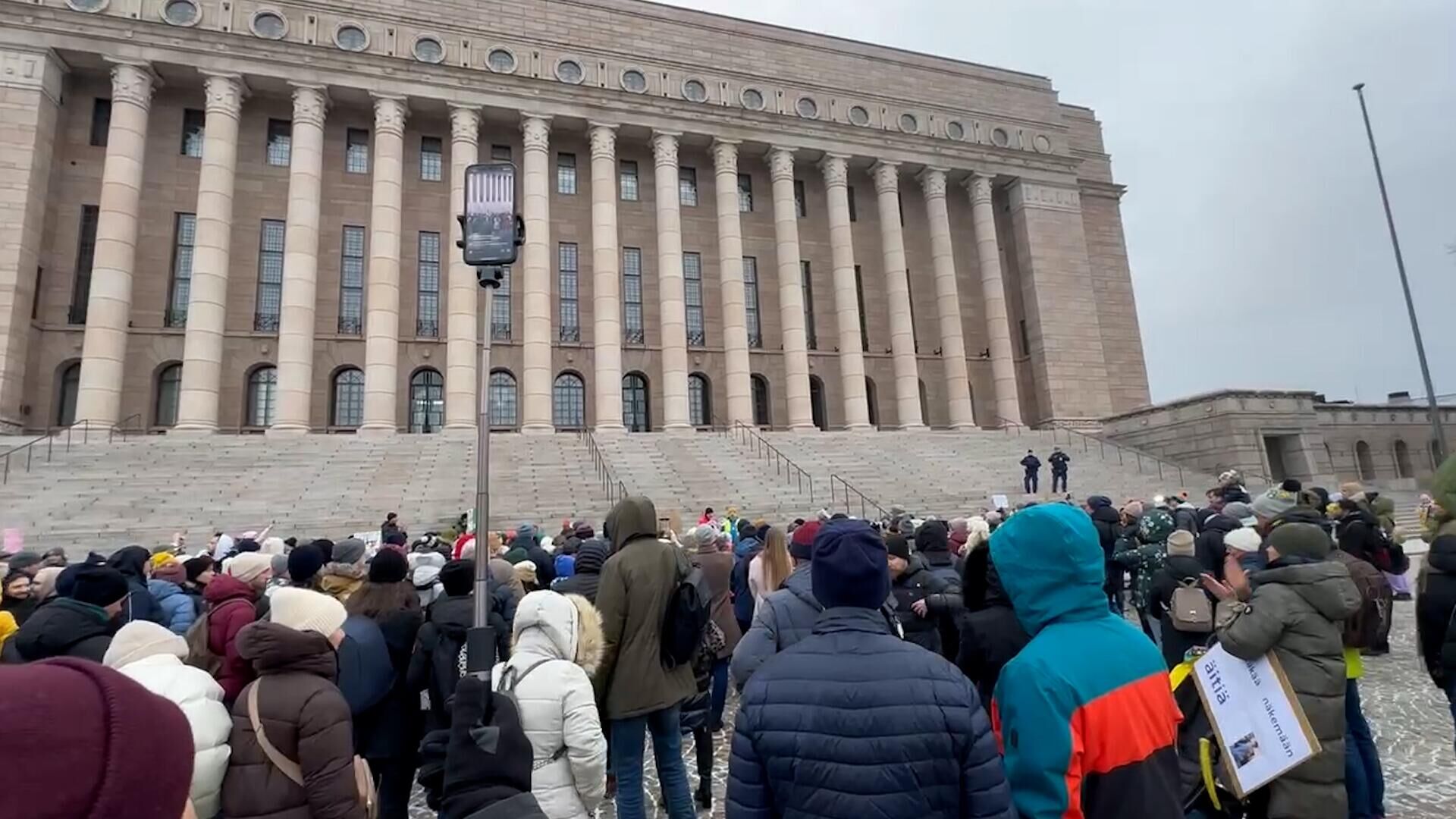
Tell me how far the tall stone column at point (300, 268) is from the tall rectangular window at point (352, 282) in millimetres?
1687

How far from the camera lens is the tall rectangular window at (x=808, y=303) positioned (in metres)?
34.7

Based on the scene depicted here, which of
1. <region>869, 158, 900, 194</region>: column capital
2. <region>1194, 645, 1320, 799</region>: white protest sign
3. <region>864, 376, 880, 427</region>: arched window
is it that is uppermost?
<region>869, 158, 900, 194</region>: column capital

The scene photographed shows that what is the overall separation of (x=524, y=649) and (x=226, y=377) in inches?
1148

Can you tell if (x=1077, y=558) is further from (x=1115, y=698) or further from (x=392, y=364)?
(x=392, y=364)

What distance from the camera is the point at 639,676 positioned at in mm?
4535

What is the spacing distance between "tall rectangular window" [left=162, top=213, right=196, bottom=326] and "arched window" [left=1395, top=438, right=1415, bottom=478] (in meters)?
44.2

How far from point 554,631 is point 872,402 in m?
32.7

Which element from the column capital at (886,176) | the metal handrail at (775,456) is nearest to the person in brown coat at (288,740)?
the metal handrail at (775,456)

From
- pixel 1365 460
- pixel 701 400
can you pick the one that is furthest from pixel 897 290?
pixel 1365 460

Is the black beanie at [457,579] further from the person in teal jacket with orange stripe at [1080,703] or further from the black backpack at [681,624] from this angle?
the person in teal jacket with orange stripe at [1080,703]

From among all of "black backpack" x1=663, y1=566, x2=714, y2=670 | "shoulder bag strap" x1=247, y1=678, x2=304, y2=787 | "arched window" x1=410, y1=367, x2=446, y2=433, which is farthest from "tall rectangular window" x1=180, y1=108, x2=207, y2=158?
"shoulder bag strap" x1=247, y1=678, x2=304, y2=787

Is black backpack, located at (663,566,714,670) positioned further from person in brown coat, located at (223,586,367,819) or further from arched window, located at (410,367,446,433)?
arched window, located at (410,367,446,433)

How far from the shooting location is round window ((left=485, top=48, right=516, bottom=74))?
96.3ft

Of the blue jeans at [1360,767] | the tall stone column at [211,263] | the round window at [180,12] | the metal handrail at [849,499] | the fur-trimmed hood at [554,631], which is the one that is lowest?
the blue jeans at [1360,767]
